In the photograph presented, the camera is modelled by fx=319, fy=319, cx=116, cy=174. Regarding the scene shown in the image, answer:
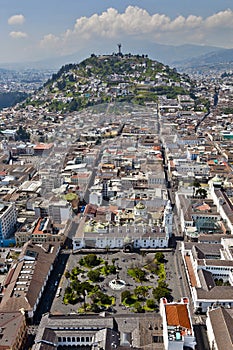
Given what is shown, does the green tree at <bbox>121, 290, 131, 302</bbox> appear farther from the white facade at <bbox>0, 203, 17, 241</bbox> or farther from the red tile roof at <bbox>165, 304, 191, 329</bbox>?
the white facade at <bbox>0, 203, 17, 241</bbox>

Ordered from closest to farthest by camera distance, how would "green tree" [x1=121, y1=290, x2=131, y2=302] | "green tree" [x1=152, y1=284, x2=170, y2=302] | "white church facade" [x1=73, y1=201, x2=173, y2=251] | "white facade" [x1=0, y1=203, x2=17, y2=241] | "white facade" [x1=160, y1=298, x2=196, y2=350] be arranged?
1. "white facade" [x1=160, y1=298, x2=196, y2=350]
2. "green tree" [x1=152, y1=284, x2=170, y2=302]
3. "green tree" [x1=121, y1=290, x2=131, y2=302]
4. "white church facade" [x1=73, y1=201, x2=173, y2=251]
5. "white facade" [x1=0, y1=203, x2=17, y2=241]

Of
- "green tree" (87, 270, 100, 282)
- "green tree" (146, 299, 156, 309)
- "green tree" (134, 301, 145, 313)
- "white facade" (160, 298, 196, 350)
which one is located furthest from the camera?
"green tree" (87, 270, 100, 282)

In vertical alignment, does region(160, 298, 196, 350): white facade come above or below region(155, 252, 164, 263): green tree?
above

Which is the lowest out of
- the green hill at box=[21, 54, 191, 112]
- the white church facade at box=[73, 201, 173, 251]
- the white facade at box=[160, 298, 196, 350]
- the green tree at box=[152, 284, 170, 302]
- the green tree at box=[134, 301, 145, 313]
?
the green tree at box=[134, 301, 145, 313]

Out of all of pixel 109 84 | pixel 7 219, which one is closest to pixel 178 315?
pixel 7 219

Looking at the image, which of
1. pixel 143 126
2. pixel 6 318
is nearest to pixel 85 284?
pixel 6 318

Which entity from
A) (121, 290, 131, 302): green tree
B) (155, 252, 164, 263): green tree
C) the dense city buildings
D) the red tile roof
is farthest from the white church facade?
the red tile roof

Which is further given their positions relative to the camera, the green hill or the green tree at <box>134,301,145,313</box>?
the green hill

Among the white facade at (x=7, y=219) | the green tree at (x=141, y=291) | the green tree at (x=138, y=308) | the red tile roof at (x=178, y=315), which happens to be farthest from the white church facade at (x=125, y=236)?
the red tile roof at (x=178, y=315)

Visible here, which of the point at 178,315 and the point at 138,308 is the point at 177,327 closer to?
the point at 178,315

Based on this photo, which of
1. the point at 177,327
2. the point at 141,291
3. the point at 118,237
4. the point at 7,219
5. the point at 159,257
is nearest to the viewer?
the point at 177,327

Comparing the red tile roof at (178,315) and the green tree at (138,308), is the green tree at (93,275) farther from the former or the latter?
the red tile roof at (178,315)

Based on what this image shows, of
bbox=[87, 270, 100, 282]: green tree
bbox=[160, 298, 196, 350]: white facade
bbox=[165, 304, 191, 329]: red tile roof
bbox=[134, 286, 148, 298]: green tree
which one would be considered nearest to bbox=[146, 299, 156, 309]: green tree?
bbox=[134, 286, 148, 298]: green tree
